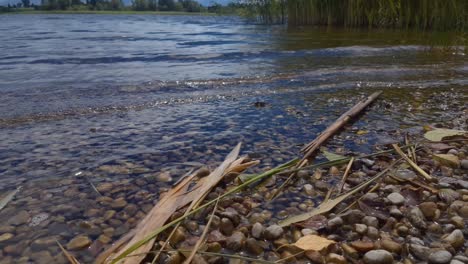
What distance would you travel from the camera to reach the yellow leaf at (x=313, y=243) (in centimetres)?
193

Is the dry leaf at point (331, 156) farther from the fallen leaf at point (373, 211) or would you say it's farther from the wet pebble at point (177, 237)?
the wet pebble at point (177, 237)

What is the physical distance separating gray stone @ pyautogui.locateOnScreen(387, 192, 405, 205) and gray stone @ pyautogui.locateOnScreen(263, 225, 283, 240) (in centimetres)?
82

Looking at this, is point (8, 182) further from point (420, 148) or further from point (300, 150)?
point (420, 148)

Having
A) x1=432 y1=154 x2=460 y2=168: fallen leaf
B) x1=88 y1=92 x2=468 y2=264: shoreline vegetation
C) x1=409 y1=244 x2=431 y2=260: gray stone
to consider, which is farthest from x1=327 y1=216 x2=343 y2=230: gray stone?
x1=432 y1=154 x2=460 y2=168: fallen leaf

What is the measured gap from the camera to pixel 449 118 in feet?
13.9

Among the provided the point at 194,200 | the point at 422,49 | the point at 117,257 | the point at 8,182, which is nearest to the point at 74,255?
the point at 117,257

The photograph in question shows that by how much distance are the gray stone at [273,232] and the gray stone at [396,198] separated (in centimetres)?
82

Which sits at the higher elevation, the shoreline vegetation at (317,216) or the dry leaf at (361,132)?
the dry leaf at (361,132)

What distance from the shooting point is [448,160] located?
2932mm

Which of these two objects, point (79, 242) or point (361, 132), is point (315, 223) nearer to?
point (79, 242)

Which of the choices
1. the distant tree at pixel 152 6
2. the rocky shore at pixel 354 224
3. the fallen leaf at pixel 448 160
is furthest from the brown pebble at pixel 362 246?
the distant tree at pixel 152 6

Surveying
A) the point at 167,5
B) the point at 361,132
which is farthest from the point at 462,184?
the point at 167,5

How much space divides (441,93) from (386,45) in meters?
6.83

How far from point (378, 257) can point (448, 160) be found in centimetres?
152
